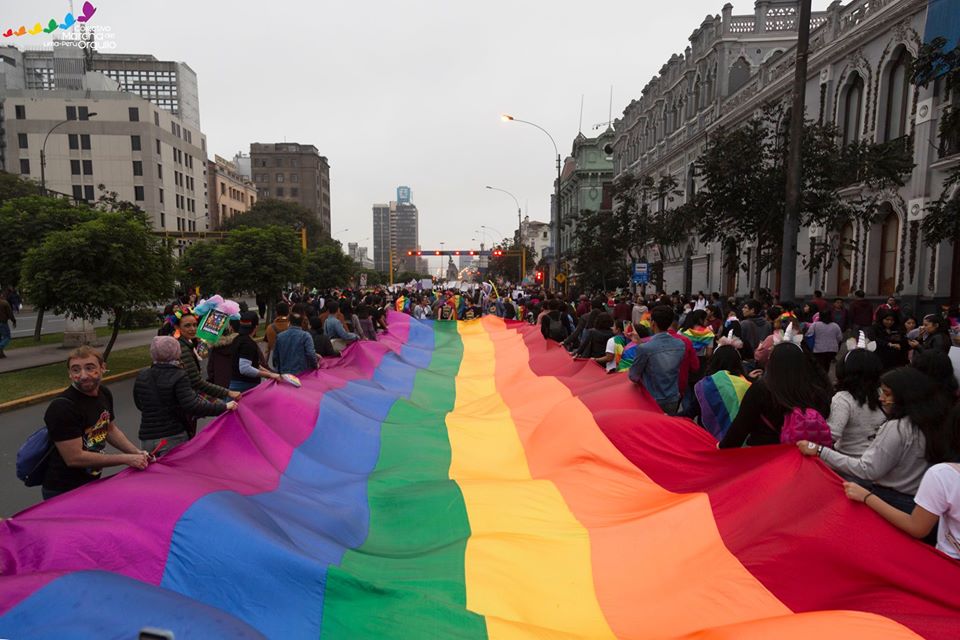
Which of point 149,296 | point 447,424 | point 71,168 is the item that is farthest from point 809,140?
point 71,168

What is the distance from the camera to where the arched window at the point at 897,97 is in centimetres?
1861

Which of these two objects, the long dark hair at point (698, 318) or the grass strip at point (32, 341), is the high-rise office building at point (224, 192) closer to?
the grass strip at point (32, 341)

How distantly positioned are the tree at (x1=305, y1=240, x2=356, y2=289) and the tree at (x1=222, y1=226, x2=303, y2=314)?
20475mm

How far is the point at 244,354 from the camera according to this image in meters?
7.60

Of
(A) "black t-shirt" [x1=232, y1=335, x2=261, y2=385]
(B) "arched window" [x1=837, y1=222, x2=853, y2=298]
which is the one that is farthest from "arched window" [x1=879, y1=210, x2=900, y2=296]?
(A) "black t-shirt" [x1=232, y1=335, x2=261, y2=385]

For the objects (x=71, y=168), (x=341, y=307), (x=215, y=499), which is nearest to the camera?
(x=215, y=499)

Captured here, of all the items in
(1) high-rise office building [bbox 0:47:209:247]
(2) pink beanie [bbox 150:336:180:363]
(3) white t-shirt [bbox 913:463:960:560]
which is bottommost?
(3) white t-shirt [bbox 913:463:960:560]

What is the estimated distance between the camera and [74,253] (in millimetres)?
13914

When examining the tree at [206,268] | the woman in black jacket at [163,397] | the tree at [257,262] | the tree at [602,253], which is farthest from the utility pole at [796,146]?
the tree at [257,262]

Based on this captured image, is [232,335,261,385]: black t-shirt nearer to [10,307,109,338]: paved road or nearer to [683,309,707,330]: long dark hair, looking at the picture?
[683,309,707,330]: long dark hair

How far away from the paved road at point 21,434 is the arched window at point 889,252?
20.3 m

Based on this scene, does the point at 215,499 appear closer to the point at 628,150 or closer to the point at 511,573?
the point at 511,573

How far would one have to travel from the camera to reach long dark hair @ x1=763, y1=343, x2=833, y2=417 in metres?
4.33

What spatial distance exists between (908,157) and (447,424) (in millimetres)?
16430
